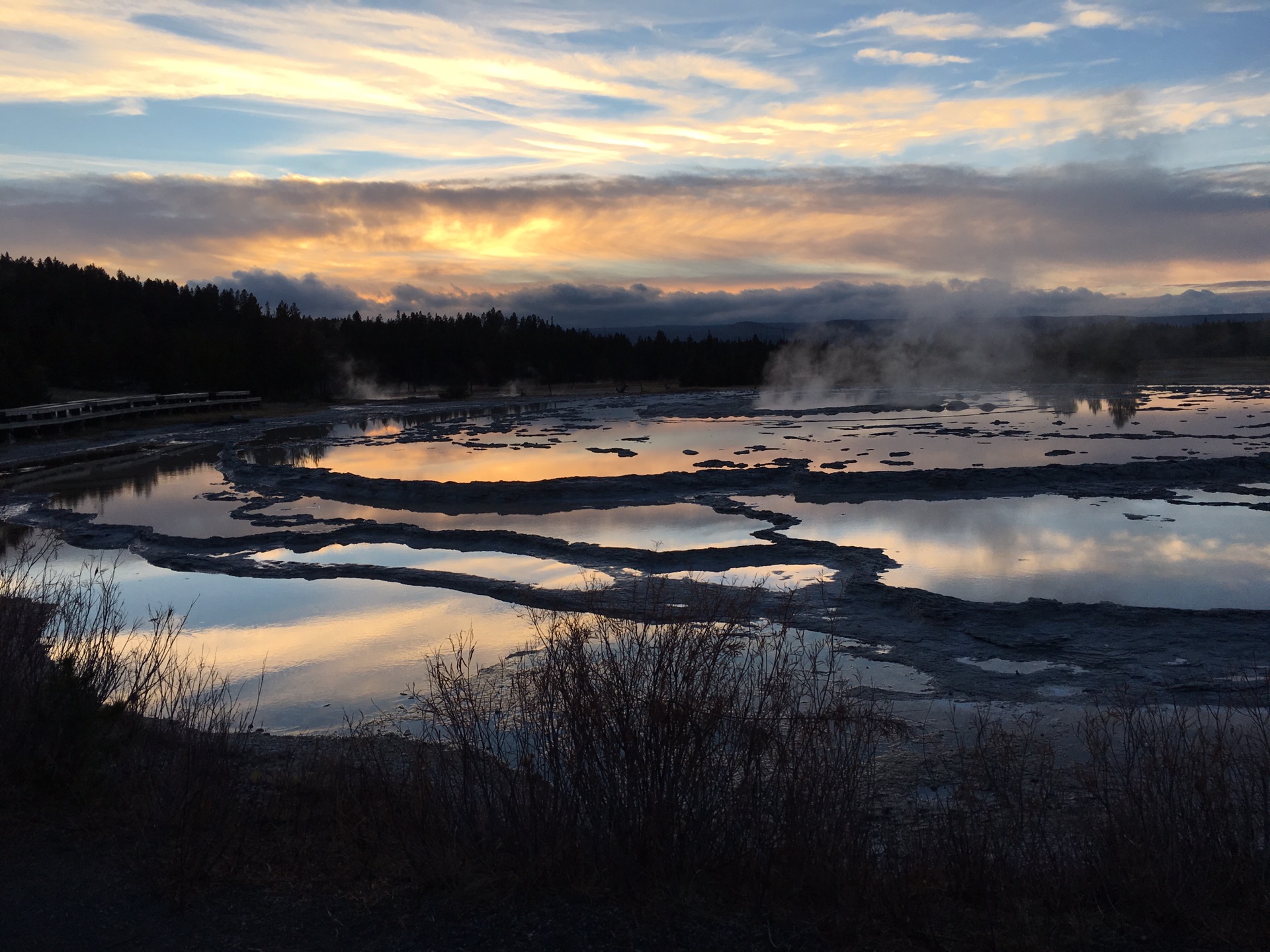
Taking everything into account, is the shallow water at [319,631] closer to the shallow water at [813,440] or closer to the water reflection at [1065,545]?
the water reflection at [1065,545]

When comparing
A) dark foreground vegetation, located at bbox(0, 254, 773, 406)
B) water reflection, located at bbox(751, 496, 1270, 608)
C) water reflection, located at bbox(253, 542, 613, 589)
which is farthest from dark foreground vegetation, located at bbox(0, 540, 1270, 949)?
dark foreground vegetation, located at bbox(0, 254, 773, 406)

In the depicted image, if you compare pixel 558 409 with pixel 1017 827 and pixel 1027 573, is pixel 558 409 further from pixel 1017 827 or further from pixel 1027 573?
pixel 1017 827

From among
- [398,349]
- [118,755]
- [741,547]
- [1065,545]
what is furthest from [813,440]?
[398,349]

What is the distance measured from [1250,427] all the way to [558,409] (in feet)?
120

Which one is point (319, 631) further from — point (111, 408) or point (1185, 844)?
point (111, 408)

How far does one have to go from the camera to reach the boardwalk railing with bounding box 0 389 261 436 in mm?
35125

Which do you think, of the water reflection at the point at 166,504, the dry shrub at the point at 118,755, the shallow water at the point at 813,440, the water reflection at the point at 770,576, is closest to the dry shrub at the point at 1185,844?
the dry shrub at the point at 118,755

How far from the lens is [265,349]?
67.1 m

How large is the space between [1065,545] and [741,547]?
489 centimetres

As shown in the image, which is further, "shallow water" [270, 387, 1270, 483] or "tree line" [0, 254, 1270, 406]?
"tree line" [0, 254, 1270, 406]

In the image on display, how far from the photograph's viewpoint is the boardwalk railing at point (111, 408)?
115ft

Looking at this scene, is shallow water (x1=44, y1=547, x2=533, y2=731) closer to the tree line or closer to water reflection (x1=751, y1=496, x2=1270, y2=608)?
water reflection (x1=751, y1=496, x2=1270, y2=608)

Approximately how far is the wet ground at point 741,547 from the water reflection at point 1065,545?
0.07m

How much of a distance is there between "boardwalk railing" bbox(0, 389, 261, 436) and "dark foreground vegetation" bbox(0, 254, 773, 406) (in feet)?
8.55
